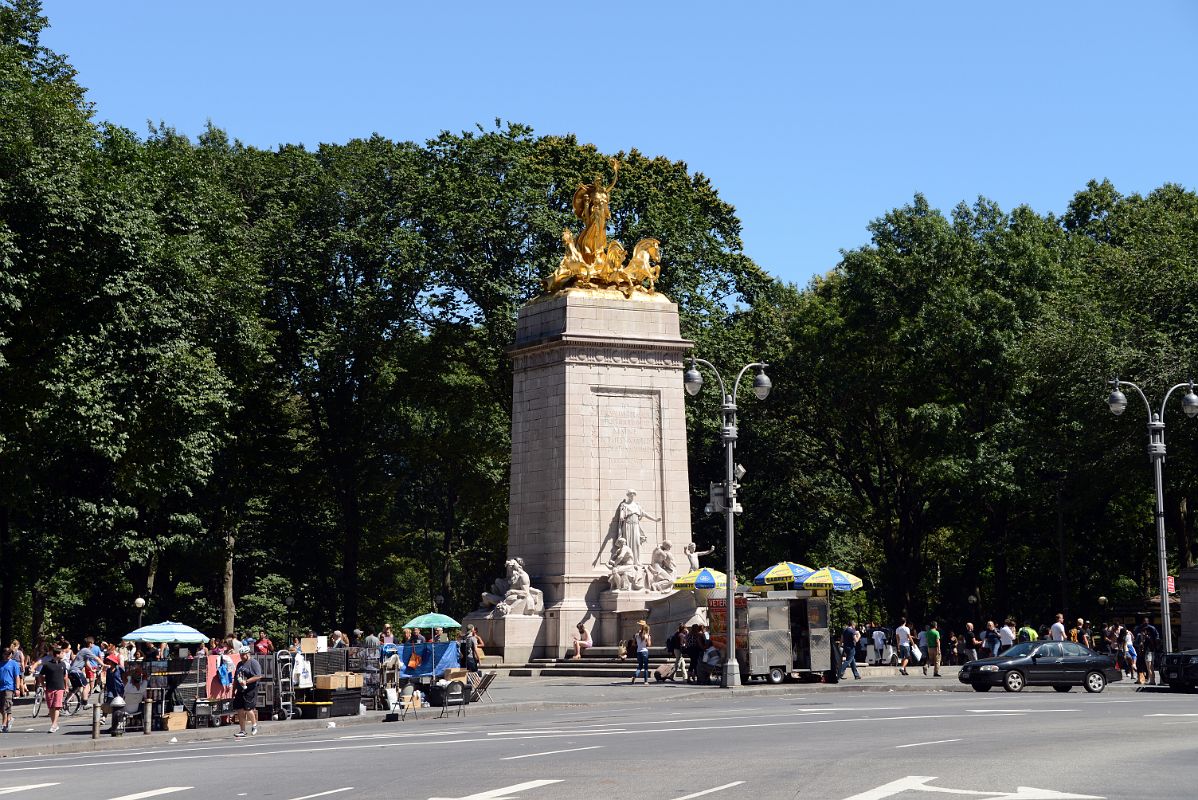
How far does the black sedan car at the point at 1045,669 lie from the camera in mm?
39250

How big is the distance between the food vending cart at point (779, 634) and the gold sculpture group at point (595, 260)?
13.0 meters

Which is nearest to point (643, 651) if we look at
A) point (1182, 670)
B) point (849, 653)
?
point (849, 653)

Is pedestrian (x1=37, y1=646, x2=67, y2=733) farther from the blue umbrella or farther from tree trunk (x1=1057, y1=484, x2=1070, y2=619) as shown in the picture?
A: tree trunk (x1=1057, y1=484, x2=1070, y2=619)

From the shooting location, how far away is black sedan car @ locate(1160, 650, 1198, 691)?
38688mm

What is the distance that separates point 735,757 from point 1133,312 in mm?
39598

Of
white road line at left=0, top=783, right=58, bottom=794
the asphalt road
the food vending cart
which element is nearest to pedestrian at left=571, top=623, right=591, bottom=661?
the food vending cart

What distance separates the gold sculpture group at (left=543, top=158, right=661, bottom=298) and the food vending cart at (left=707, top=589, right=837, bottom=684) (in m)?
13.0

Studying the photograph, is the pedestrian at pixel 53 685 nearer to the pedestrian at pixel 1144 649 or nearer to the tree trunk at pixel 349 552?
the pedestrian at pixel 1144 649

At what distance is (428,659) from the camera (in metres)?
35.6

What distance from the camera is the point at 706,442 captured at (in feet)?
214

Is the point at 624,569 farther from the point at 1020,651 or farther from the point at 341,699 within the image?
the point at 341,699

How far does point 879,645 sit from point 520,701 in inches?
752

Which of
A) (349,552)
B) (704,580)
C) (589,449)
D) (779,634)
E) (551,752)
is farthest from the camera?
(349,552)

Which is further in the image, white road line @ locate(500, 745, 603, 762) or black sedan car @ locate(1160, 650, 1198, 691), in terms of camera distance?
black sedan car @ locate(1160, 650, 1198, 691)
